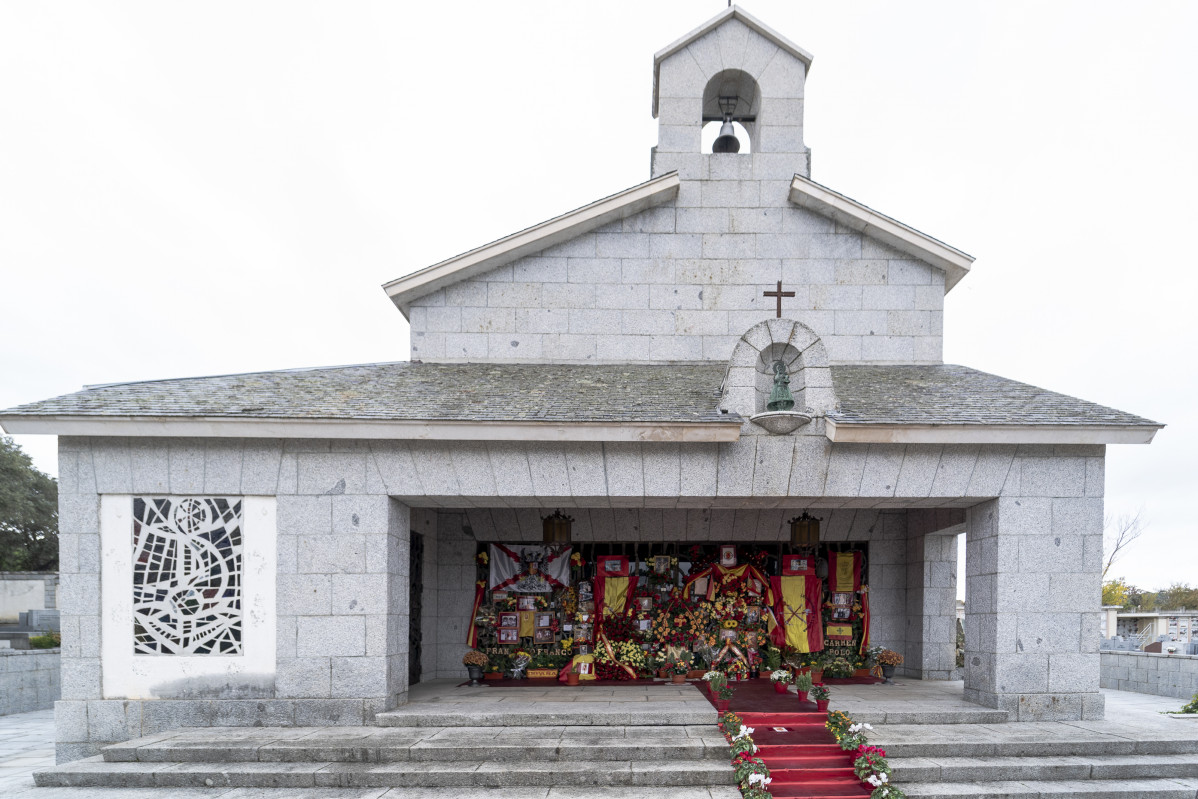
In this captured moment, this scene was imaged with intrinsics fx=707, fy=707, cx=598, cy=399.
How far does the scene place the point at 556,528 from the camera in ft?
37.5

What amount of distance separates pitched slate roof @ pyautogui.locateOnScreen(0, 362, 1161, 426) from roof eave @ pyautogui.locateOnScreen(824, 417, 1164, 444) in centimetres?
8

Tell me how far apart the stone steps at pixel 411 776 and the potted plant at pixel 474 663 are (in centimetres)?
385

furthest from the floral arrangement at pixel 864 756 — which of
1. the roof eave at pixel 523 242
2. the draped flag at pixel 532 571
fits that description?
the roof eave at pixel 523 242

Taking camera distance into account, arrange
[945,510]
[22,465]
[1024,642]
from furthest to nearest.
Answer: [22,465] < [945,510] < [1024,642]

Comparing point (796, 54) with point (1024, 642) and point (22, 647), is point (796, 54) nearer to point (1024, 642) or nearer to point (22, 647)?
point (1024, 642)

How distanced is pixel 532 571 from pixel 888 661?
6.39 m

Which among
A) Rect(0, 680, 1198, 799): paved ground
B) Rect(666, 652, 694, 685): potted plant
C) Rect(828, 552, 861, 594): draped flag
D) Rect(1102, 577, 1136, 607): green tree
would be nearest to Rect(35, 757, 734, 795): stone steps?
Rect(0, 680, 1198, 799): paved ground

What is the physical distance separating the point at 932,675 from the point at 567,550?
6.92m

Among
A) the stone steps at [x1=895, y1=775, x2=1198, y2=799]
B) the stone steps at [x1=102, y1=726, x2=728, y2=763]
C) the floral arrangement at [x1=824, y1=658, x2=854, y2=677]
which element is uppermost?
the stone steps at [x1=102, y1=726, x2=728, y2=763]

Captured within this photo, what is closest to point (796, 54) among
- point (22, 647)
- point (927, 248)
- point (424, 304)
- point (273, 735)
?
point (927, 248)

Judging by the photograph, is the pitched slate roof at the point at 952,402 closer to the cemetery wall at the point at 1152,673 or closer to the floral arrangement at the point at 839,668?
the floral arrangement at the point at 839,668

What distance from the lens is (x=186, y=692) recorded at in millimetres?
9602

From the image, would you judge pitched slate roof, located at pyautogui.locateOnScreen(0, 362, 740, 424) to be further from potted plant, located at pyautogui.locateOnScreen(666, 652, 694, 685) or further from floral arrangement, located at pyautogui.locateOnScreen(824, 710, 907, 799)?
potted plant, located at pyautogui.locateOnScreen(666, 652, 694, 685)

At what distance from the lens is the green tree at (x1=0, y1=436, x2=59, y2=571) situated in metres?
34.4
